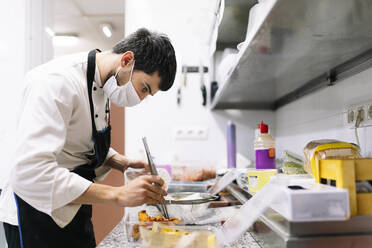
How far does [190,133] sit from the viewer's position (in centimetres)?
235

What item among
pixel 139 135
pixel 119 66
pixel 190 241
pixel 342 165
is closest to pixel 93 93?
pixel 119 66

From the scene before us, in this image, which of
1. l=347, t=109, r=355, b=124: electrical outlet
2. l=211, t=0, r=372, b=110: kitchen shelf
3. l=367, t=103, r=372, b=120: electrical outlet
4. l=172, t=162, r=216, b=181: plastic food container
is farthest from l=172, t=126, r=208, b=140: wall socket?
l=367, t=103, r=372, b=120: electrical outlet

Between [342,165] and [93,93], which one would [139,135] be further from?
[342,165]

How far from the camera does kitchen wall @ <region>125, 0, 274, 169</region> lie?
2.33 m

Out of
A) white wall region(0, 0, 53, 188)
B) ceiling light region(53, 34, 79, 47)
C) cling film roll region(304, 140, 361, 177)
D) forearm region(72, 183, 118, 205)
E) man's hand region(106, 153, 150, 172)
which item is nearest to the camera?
cling film roll region(304, 140, 361, 177)

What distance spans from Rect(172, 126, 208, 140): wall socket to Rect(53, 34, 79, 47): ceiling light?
89.2 inches

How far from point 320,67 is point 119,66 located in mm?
812

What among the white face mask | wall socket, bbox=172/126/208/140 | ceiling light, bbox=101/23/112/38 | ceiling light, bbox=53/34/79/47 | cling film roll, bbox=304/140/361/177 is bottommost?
cling film roll, bbox=304/140/361/177

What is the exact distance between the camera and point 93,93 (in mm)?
1161

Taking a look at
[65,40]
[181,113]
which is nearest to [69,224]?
[181,113]

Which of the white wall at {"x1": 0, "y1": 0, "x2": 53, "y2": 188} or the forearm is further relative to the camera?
the white wall at {"x1": 0, "y1": 0, "x2": 53, "y2": 188}

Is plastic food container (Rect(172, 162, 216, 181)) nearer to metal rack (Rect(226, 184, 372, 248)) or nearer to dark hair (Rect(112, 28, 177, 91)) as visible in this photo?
dark hair (Rect(112, 28, 177, 91))

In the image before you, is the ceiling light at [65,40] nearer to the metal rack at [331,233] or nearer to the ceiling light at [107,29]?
the ceiling light at [107,29]

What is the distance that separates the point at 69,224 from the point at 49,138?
481mm
